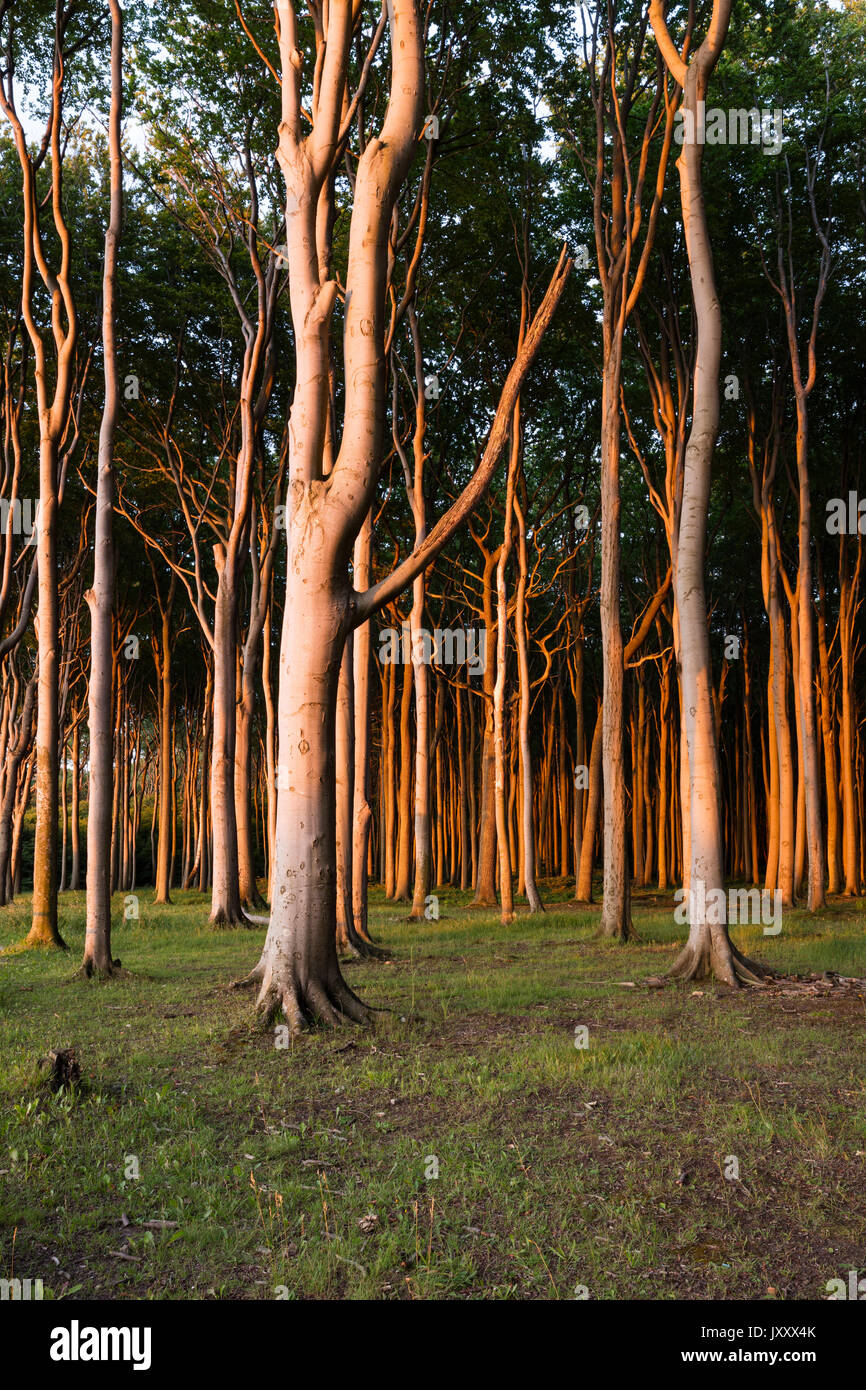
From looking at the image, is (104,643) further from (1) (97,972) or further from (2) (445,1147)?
(2) (445,1147)

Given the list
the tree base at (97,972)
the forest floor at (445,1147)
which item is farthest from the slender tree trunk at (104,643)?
the forest floor at (445,1147)

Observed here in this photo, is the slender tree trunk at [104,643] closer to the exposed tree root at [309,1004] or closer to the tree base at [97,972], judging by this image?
the tree base at [97,972]

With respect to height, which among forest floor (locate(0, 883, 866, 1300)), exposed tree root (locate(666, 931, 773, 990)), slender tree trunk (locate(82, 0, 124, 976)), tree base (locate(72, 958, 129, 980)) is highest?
slender tree trunk (locate(82, 0, 124, 976))

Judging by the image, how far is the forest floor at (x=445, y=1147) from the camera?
3.48m

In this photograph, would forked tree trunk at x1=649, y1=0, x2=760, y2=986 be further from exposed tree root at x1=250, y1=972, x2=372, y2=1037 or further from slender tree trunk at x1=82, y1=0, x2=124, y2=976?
slender tree trunk at x1=82, y1=0, x2=124, y2=976

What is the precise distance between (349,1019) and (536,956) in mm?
5030

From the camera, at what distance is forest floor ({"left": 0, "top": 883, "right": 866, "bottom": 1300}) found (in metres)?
3.48

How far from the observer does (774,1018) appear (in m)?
7.70

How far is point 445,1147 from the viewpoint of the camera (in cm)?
466

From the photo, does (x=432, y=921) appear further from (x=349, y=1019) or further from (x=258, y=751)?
(x=258, y=751)

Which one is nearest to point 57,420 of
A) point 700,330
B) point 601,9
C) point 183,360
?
point 183,360

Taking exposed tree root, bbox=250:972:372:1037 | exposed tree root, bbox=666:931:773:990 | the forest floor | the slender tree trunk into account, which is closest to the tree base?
the slender tree trunk

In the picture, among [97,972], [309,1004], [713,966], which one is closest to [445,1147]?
[309,1004]
